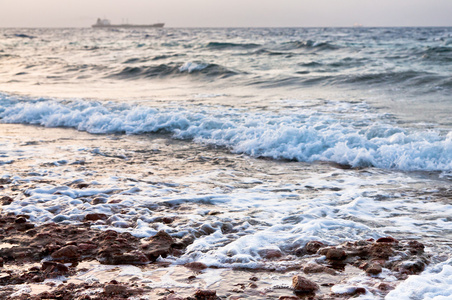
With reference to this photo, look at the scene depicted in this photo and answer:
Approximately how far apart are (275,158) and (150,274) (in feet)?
13.8

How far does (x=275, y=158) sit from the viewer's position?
23.9 ft

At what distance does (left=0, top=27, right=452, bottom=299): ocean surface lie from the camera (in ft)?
13.8

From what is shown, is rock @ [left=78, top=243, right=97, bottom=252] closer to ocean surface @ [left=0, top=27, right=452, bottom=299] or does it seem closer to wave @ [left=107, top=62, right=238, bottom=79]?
ocean surface @ [left=0, top=27, right=452, bottom=299]

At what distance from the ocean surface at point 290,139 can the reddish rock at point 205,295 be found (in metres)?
0.53

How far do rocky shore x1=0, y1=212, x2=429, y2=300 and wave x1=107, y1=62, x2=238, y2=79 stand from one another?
47.0 feet

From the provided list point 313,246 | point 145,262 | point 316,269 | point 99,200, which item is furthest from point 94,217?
point 316,269

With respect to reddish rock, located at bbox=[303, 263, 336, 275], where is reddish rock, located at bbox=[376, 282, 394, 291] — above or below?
above

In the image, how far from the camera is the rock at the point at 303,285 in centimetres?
309

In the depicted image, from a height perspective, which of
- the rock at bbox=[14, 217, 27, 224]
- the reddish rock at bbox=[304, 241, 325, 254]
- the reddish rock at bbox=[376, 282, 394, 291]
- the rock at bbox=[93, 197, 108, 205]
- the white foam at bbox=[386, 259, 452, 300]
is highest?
the white foam at bbox=[386, 259, 452, 300]

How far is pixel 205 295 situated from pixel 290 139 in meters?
5.14

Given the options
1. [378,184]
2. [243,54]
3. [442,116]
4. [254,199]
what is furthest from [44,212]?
[243,54]

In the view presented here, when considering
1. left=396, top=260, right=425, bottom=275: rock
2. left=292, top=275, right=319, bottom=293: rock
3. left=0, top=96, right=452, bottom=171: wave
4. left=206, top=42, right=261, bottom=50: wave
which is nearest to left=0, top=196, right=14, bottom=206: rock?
left=292, top=275, right=319, bottom=293: rock

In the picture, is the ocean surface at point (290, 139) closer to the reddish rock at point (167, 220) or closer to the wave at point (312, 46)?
the reddish rock at point (167, 220)

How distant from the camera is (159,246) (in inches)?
152
